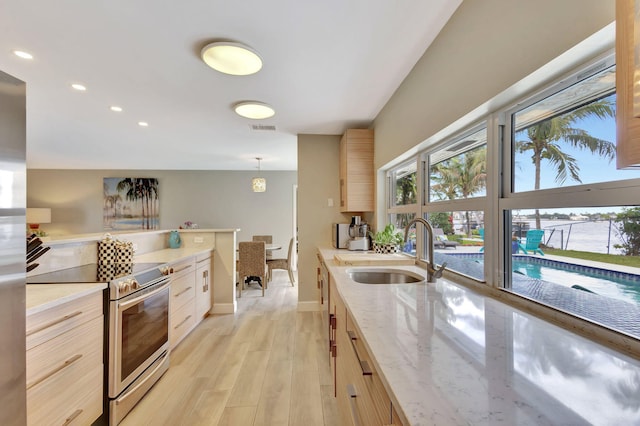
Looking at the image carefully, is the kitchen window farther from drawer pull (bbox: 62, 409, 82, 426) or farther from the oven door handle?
drawer pull (bbox: 62, 409, 82, 426)

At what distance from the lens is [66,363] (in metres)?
1.36

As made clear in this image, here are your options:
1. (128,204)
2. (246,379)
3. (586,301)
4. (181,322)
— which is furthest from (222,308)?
(128,204)

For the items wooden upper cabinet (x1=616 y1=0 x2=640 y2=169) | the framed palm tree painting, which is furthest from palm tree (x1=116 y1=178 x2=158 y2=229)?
wooden upper cabinet (x1=616 y1=0 x2=640 y2=169)

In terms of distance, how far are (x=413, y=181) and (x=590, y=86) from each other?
1612 mm

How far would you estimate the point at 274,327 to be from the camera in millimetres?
3102

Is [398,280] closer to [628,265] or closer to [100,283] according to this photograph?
[628,265]

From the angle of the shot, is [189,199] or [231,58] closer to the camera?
[231,58]

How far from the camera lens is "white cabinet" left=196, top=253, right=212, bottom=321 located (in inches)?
122

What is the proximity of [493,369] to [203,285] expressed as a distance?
3238 mm

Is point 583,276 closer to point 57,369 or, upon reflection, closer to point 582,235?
point 582,235

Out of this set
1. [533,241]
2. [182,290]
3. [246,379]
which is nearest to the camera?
[533,241]

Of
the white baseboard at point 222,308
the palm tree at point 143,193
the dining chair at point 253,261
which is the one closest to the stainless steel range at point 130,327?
the white baseboard at point 222,308

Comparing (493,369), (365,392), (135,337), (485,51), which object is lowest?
(135,337)

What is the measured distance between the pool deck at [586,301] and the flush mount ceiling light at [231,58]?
2.05 metres
